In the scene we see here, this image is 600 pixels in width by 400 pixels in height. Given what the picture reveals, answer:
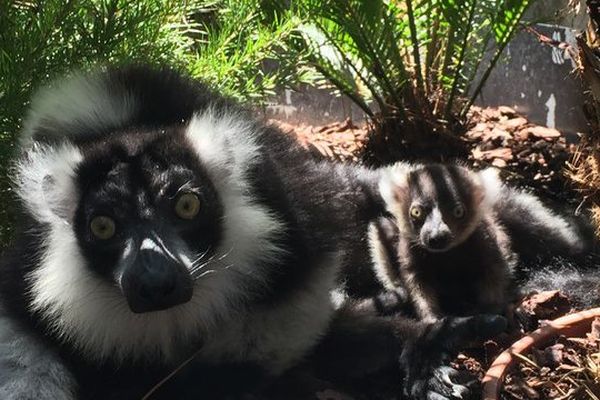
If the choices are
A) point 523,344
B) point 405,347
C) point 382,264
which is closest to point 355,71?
point 382,264

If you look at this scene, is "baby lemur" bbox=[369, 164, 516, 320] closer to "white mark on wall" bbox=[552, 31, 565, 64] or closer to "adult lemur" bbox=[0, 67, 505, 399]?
"adult lemur" bbox=[0, 67, 505, 399]

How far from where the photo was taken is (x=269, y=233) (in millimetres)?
3951

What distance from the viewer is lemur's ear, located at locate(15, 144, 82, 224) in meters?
3.77

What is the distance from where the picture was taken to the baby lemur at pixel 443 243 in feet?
17.7

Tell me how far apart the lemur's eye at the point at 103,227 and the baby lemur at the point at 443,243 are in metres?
2.23

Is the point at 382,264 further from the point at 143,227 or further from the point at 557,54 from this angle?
the point at 557,54

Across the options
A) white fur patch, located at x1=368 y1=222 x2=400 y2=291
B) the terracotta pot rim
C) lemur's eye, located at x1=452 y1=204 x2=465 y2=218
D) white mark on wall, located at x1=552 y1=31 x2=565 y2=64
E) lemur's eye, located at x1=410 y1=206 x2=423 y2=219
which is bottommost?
the terracotta pot rim

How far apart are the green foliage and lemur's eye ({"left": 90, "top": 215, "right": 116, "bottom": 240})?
2.81m

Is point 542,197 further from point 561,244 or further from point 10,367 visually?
point 10,367

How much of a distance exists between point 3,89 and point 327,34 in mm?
3003

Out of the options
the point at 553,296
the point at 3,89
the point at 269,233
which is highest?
the point at 3,89

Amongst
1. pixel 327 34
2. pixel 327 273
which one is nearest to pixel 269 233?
pixel 327 273

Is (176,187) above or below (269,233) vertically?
above

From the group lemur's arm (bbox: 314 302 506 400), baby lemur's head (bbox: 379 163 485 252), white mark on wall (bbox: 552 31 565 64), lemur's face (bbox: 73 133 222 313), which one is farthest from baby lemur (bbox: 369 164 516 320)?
lemur's face (bbox: 73 133 222 313)
